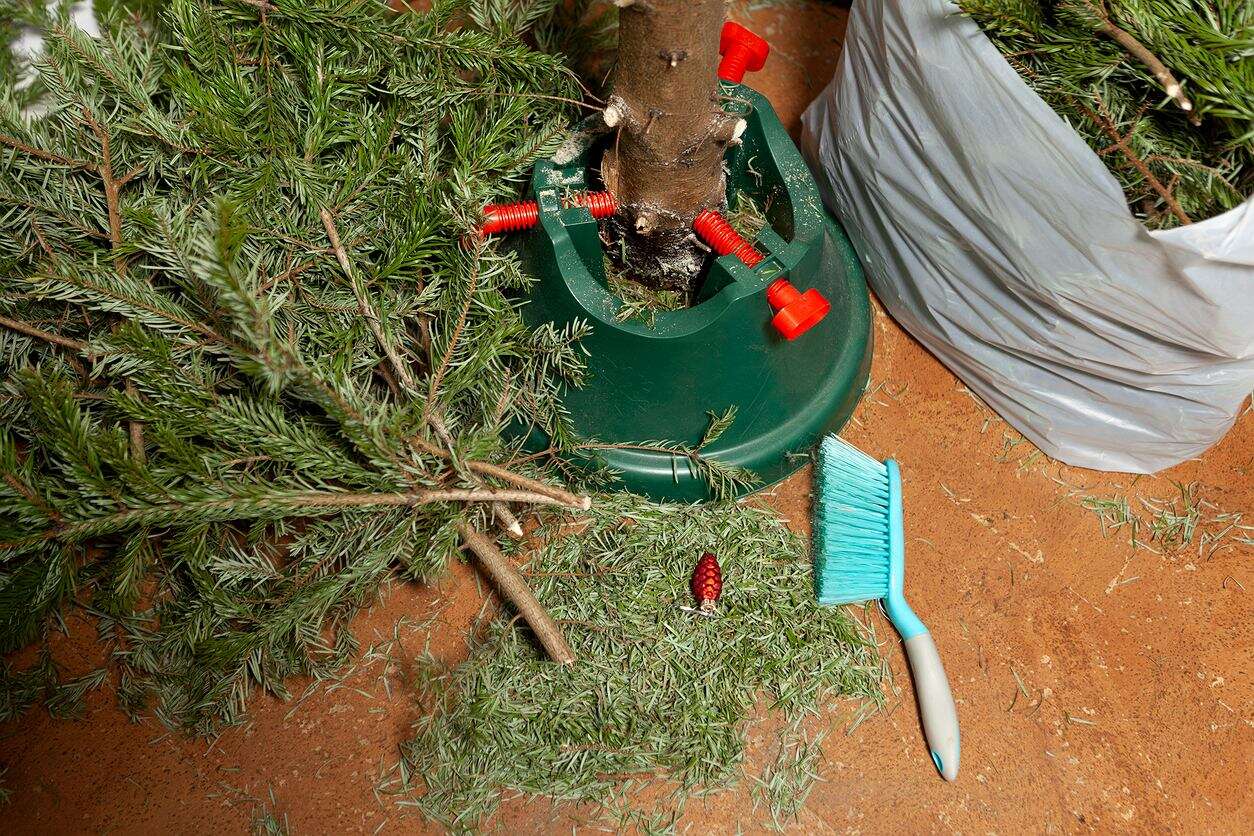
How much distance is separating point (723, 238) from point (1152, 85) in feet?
1.95

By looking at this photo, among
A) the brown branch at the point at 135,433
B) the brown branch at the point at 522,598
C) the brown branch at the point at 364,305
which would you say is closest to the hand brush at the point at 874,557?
the brown branch at the point at 522,598

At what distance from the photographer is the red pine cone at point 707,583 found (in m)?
1.31

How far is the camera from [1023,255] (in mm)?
1326

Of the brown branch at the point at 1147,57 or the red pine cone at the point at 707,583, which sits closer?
the brown branch at the point at 1147,57

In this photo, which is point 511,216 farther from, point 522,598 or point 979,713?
point 979,713

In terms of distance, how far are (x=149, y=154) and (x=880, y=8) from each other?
3.43ft

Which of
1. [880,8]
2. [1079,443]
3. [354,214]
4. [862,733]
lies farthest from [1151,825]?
[354,214]

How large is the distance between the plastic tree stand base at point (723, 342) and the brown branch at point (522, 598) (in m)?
0.18

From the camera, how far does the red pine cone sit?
51.5 inches

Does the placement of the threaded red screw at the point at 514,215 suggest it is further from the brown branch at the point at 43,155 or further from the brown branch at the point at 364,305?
the brown branch at the point at 43,155

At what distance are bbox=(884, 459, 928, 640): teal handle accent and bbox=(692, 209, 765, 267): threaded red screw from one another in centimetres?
42

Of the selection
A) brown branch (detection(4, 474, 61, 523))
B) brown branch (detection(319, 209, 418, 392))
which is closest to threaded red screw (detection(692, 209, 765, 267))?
brown branch (detection(319, 209, 418, 392))

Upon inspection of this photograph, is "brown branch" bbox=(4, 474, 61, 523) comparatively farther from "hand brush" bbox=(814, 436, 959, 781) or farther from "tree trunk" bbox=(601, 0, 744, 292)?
"hand brush" bbox=(814, 436, 959, 781)

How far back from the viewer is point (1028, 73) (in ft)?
4.28
